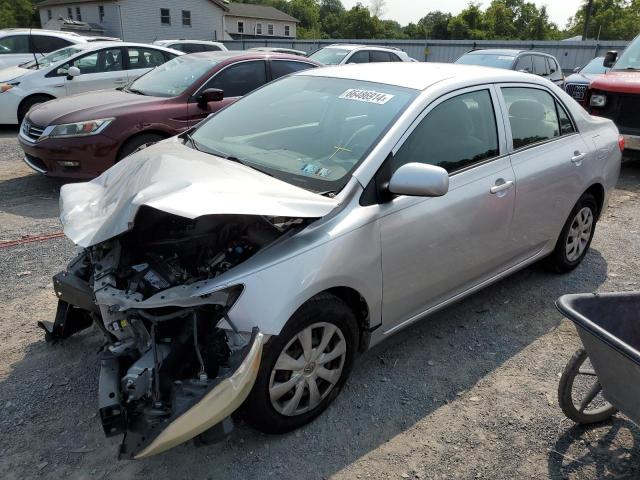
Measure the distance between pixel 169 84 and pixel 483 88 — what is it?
464 cm

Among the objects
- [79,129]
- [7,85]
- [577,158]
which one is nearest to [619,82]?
[577,158]

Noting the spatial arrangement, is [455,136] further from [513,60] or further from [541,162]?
[513,60]

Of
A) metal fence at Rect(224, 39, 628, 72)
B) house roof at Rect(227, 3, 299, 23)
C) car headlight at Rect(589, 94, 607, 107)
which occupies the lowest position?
car headlight at Rect(589, 94, 607, 107)

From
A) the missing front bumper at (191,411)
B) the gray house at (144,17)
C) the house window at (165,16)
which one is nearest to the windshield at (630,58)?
the missing front bumper at (191,411)

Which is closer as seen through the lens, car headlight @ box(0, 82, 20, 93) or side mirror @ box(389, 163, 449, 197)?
side mirror @ box(389, 163, 449, 197)

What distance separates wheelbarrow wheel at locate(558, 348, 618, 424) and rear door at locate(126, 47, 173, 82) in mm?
9296

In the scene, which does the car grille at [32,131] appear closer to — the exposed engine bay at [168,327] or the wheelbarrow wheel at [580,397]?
the exposed engine bay at [168,327]

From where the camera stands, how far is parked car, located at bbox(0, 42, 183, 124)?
377 inches

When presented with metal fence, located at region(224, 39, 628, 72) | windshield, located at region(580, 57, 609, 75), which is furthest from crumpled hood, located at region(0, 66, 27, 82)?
metal fence, located at region(224, 39, 628, 72)

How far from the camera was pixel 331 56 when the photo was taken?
476 inches

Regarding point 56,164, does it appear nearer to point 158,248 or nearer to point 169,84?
point 169,84

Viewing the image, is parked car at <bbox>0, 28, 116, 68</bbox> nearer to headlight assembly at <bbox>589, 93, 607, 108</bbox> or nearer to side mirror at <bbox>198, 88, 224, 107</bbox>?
side mirror at <bbox>198, 88, 224, 107</bbox>

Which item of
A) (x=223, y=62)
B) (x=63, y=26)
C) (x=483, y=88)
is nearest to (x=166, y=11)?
(x=63, y=26)

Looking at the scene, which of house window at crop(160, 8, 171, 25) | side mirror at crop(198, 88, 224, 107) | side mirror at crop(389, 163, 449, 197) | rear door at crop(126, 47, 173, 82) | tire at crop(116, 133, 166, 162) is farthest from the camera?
house window at crop(160, 8, 171, 25)
